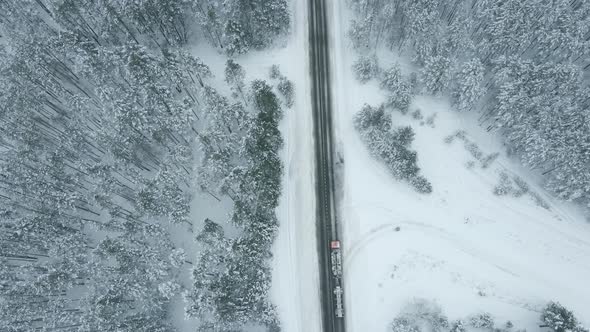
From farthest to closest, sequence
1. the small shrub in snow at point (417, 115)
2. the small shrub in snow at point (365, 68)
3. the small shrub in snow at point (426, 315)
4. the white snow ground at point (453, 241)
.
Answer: the small shrub in snow at point (365, 68), the small shrub in snow at point (417, 115), the white snow ground at point (453, 241), the small shrub in snow at point (426, 315)

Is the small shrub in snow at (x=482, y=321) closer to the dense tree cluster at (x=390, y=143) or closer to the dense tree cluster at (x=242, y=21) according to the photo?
the dense tree cluster at (x=390, y=143)

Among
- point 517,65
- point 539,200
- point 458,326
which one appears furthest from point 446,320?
point 517,65

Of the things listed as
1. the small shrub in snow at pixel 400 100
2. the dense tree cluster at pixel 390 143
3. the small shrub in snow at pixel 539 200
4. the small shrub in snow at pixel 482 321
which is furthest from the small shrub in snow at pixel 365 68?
the small shrub in snow at pixel 482 321

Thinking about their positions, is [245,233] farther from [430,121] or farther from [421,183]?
[430,121]

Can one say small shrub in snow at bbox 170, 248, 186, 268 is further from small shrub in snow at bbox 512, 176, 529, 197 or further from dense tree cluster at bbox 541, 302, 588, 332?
small shrub in snow at bbox 512, 176, 529, 197

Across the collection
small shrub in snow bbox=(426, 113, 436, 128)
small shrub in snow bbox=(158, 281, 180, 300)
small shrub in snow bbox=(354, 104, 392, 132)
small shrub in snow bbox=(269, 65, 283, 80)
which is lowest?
small shrub in snow bbox=(158, 281, 180, 300)

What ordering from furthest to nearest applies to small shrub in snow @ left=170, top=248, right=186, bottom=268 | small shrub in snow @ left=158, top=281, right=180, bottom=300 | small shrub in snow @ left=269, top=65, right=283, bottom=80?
small shrub in snow @ left=269, top=65, right=283, bottom=80 < small shrub in snow @ left=170, top=248, right=186, bottom=268 < small shrub in snow @ left=158, top=281, right=180, bottom=300

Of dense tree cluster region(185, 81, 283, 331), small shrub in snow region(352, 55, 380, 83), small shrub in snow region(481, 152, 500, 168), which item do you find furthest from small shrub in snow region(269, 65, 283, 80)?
small shrub in snow region(481, 152, 500, 168)
